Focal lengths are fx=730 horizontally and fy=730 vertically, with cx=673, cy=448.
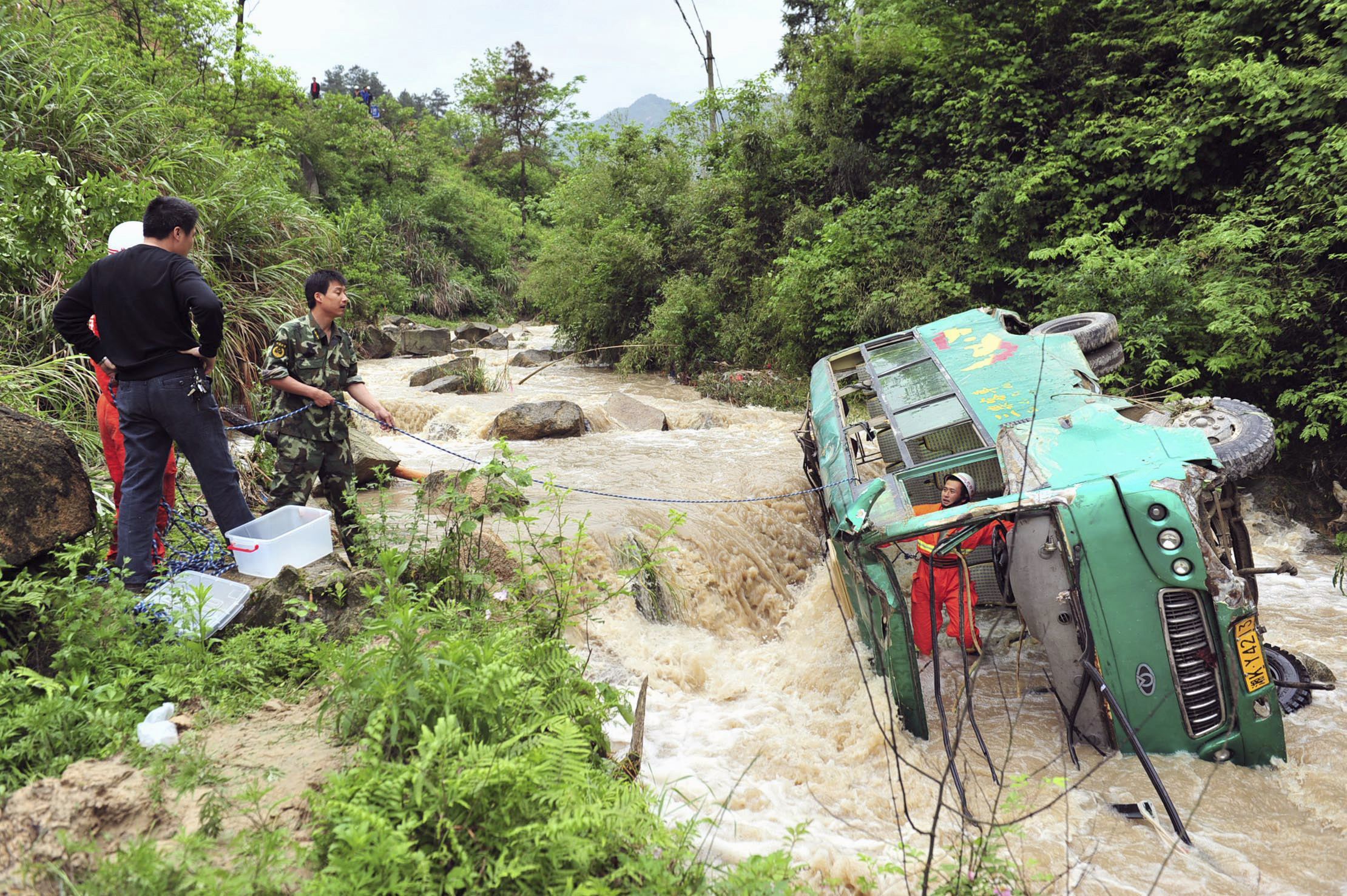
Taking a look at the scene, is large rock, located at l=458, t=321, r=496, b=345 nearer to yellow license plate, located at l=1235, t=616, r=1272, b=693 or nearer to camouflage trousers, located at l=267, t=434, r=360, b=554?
camouflage trousers, located at l=267, t=434, r=360, b=554

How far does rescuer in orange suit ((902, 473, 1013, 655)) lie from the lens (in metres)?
3.75

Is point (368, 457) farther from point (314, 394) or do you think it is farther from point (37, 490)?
point (37, 490)

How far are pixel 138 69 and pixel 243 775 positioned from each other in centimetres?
1359

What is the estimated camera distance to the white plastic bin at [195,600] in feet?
10.7

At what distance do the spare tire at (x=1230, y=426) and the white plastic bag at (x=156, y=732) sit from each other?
448cm

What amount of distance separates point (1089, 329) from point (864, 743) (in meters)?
3.86

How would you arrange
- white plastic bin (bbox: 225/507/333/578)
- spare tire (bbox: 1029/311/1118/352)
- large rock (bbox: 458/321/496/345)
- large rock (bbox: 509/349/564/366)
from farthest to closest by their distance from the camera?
large rock (bbox: 458/321/496/345)
large rock (bbox: 509/349/564/366)
spare tire (bbox: 1029/311/1118/352)
white plastic bin (bbox: 225/507/333/578)

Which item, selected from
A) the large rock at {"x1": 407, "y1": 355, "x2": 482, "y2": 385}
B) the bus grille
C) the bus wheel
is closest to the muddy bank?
the bus grille

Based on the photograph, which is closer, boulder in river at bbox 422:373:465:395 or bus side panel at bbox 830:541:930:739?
bus side panel at bbox 830:541:930:739

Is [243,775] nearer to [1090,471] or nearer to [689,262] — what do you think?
[1090,471]

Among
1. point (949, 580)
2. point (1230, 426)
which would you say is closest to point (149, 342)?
point (949, 580)

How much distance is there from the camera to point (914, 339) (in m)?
6.10

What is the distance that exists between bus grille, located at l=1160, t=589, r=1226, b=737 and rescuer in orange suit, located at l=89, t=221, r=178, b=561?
4799 millimetres

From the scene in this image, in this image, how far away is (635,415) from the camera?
10695mm
